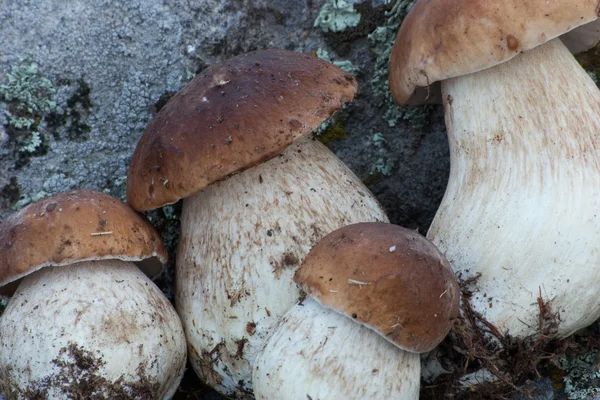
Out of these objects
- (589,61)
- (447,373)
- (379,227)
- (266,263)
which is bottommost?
(447,373)

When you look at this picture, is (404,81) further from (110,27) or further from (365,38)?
(110,27)

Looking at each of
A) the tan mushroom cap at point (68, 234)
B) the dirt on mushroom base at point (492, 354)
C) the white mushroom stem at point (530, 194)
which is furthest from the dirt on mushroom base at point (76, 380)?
the white mushroom stem at point (530, 194)

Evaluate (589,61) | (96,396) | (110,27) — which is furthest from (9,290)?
(589,61)

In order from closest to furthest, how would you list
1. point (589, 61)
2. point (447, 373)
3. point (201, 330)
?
point (447, 373), point (201, 330), point (589, 61)

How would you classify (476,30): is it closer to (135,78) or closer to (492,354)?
(492,354)

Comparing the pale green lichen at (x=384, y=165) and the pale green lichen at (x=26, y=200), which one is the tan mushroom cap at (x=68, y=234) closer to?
the pale green lichen at (x=26, y=200)

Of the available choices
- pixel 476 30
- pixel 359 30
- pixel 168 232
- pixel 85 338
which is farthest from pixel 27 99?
pixel 476 30
